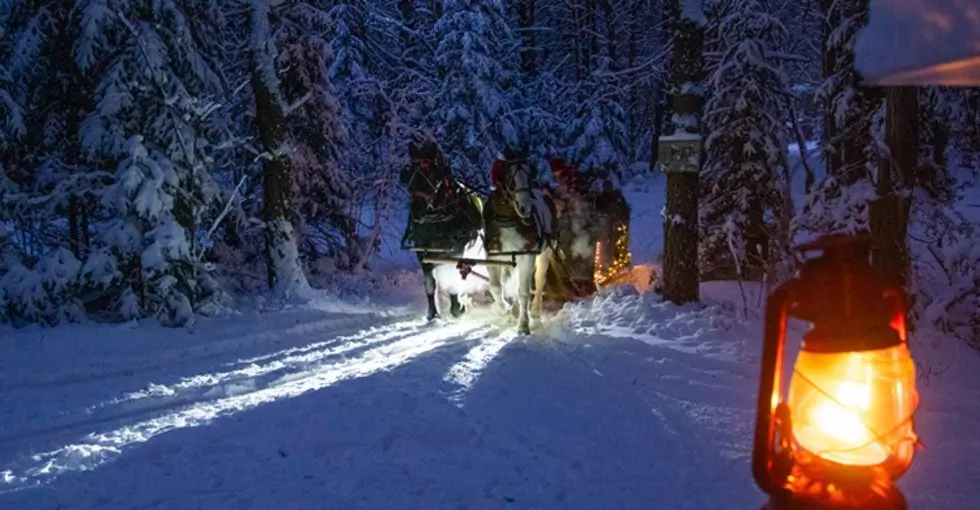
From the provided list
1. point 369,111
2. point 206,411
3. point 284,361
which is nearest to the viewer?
point 206,411

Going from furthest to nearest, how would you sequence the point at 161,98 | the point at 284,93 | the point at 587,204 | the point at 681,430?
the point at 284,93 → the point at 587,204 → the point at 161,98 → the point at 681,430

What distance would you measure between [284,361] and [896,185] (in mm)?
7039

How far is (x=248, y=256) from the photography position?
15.3 meters

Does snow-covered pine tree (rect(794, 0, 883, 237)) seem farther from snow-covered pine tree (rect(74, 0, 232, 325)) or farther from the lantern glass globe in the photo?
snow-covered pine tree (rect(74, 0, 232, 325))

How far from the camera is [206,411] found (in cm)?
647

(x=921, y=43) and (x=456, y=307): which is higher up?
(x=921, y=43)

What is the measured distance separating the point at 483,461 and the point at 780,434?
3.20 meters

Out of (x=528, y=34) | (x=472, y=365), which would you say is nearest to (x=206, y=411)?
(x=472, y=365)

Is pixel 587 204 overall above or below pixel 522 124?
below

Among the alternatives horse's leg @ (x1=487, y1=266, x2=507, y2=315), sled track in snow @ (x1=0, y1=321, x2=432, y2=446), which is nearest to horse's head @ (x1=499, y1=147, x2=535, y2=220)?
horse's leg @ (x1=487, y1=266, x2=507, y2=315)

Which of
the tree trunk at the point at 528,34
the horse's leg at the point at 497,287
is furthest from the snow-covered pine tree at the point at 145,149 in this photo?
the tree trunk at the point at 528,34

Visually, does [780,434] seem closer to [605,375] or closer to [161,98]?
[605,375]

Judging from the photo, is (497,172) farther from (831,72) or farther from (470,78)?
(470,78)

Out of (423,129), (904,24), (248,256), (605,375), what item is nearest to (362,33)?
(423,129)
